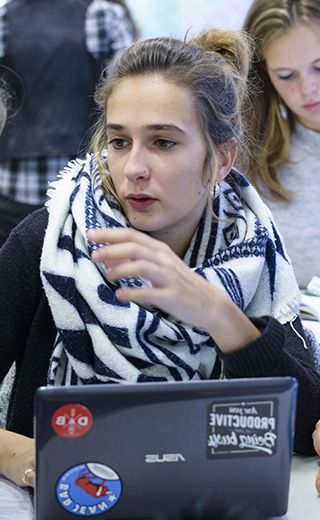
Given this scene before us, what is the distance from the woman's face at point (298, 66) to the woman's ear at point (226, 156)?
2.98ft

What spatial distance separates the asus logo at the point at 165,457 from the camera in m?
1.12

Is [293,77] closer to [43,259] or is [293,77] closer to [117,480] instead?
[43,259]

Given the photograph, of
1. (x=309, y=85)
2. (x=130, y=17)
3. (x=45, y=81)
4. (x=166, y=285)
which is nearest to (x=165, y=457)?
(x=166, y=285)

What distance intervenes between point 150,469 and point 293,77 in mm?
1699

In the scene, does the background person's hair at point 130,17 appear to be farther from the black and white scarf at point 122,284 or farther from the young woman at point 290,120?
the black and white scarf at point 122,284

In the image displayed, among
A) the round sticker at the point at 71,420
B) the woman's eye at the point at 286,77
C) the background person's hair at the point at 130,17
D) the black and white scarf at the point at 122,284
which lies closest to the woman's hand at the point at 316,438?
the black and white scarf at the point at 122,284

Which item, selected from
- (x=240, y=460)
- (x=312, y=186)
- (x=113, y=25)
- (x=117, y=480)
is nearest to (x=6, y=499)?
(x=117, y=480)

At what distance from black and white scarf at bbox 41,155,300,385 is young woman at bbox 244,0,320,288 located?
2.95 ft

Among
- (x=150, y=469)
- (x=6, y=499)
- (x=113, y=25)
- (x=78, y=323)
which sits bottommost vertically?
(x=6, y=499)

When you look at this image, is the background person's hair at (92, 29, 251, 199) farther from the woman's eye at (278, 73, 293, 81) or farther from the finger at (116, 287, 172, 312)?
the woman's eye at (278, 73, 293, 81)

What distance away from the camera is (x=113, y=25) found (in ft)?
9.89

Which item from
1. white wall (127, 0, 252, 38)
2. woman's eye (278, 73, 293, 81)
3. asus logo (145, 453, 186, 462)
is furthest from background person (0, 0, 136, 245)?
asus logo (145, 453, 186, 462)

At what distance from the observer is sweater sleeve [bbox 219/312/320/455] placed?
4.52 ft

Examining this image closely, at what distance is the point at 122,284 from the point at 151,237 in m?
0.11
